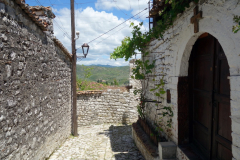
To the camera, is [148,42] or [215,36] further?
[148,42]

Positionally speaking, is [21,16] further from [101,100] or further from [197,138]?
[101,100]

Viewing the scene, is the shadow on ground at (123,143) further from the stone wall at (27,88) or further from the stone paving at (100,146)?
the stone wall at (27,88)

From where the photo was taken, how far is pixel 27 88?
385 cm

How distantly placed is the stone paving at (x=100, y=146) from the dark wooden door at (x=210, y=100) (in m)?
2.51

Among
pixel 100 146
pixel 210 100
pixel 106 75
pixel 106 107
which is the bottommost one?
pixel 100 146

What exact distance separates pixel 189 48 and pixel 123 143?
4.71 meters

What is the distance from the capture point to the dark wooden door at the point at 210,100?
2.62m

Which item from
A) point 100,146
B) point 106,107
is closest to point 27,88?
point 100,146

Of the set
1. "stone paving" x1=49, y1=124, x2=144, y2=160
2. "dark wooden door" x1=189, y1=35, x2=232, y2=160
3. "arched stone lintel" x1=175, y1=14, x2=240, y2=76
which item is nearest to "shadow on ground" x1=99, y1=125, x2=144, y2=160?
"stone paving" x1=49, y1=124, x2=144, y2=160

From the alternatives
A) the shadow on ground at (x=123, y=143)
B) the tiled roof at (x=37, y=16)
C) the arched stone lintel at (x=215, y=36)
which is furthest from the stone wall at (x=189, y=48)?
the tiled roof at (x=37, y=16)

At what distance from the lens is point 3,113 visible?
9.72 ft

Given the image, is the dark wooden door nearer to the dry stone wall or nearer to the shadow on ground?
the shadow on ground

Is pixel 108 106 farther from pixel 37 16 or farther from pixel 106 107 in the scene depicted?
pixel 37 16

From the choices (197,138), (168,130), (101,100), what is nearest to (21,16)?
(168,130)
